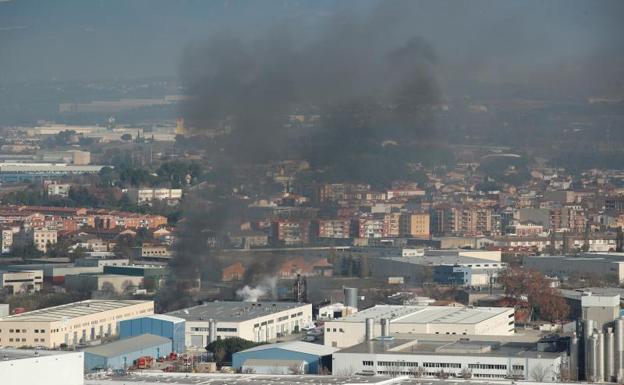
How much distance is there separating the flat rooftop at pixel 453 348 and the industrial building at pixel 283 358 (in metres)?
0.28

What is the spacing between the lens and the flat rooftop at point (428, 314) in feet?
64.2

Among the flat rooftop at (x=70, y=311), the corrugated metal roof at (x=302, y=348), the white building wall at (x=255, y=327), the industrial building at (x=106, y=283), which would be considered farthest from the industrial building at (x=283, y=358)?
the industrial building at (x=106, y=283)

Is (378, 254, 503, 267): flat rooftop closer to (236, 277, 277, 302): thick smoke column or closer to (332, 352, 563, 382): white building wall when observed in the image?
(236, 277, 277, 302): thick smoke column

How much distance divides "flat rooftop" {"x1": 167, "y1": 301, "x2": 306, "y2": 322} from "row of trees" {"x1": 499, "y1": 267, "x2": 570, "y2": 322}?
2469 millimetres

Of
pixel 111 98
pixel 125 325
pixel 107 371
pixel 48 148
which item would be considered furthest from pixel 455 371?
pixel 111 98

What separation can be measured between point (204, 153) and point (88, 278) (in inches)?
509

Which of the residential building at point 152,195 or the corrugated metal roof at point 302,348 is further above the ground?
the residential building at point 152,195

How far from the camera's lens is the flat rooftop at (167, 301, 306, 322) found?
67.3ft

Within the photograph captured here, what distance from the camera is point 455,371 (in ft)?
54.4

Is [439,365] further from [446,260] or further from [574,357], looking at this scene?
[446,260]

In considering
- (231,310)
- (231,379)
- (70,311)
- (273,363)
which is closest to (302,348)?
(273,363)

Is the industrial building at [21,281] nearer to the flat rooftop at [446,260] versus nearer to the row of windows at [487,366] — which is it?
the flat rooftop at [446,260]

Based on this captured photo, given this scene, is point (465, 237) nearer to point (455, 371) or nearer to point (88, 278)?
point (88, 278)

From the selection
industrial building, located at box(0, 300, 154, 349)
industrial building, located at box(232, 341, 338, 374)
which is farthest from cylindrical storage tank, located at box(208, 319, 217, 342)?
industrial building, located at box(232, 341, 338, 374)
